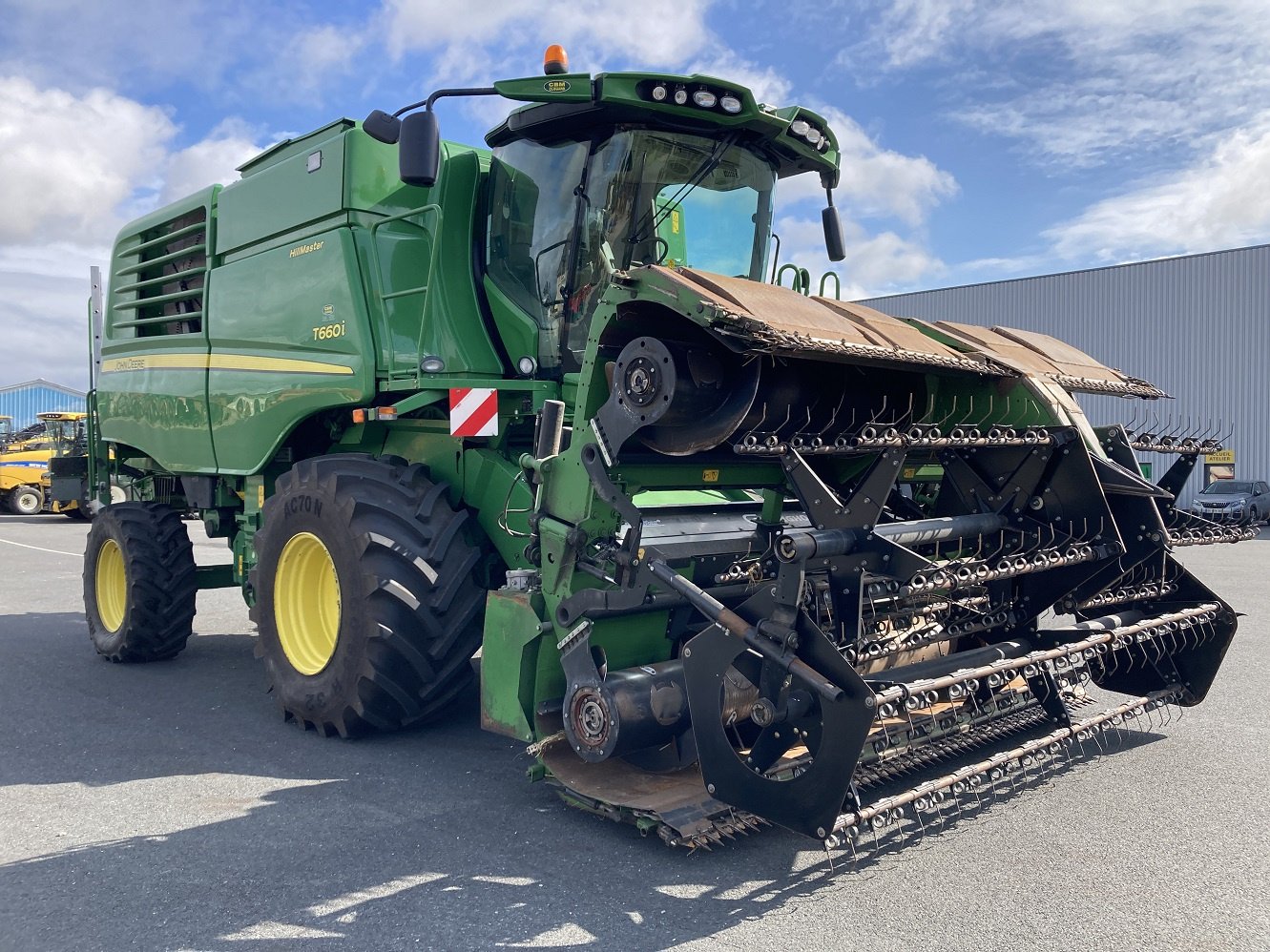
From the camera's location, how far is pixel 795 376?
402 centimetres

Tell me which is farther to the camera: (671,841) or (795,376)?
(795,376)

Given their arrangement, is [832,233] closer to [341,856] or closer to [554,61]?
[554,61]

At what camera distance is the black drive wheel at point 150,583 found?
272 inches

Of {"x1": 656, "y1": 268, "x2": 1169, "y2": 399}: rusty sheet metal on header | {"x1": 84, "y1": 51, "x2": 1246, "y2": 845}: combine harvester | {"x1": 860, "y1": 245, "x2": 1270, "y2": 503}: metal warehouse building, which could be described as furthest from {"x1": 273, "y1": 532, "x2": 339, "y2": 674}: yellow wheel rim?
{"x1": 860, "y1": 245, "x2": 1270, "y2": 503}: metal warehouse building

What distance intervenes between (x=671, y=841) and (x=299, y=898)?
121cm

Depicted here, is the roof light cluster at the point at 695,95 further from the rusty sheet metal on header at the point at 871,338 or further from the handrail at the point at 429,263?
the handrail at the point at 429,263

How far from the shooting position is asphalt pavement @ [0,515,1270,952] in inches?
120

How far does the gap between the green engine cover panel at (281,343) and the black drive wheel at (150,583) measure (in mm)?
1123

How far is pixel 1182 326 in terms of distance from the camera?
27.8m

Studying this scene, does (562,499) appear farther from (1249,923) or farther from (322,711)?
(1249,923)

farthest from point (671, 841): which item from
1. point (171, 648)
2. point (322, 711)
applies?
point (171, 648)

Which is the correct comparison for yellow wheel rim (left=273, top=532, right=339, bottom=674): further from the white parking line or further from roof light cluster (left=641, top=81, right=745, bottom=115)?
the white parking line

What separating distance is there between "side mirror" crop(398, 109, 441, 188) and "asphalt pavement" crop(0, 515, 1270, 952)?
8.47 ft

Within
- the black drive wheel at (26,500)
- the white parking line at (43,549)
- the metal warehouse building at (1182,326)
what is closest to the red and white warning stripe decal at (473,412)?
the white parking line at (43,549)
